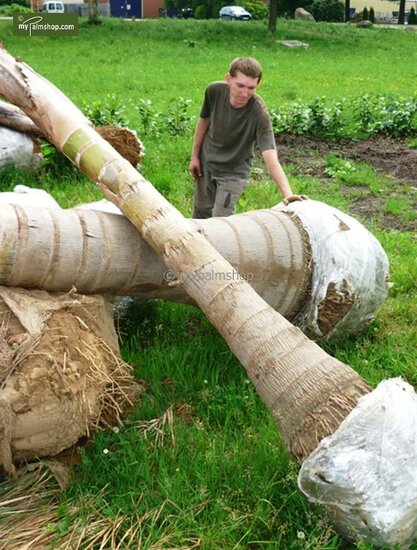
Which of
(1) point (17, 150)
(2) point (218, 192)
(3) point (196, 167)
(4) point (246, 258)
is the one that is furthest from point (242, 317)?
(1) point (17, 150)

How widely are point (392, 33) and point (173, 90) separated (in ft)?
66.7

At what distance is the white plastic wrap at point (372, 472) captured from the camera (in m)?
2.83

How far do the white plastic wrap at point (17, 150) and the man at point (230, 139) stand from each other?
242cm

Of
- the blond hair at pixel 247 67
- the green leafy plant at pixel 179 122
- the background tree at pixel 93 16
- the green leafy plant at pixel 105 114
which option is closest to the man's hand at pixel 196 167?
the blond hair at pixel 247 67

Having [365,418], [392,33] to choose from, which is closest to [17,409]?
[365,418]

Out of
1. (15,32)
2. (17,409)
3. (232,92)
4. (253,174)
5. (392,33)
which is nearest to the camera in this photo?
(17,409)

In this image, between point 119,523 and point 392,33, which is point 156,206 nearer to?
point 119,523

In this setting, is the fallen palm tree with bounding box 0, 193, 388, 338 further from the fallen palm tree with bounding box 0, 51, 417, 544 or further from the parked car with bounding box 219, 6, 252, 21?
the parked car with bounding box 219, 6, 252, 21

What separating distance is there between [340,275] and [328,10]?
45.5m

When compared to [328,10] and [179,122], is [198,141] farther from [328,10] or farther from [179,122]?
[328,10]

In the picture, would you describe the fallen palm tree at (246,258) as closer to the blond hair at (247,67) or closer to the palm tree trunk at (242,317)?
the palm tree trunk at (242,317)

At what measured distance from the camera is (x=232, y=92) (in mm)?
5324

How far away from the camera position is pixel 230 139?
5660mm

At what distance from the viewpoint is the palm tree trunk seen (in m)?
3.18
